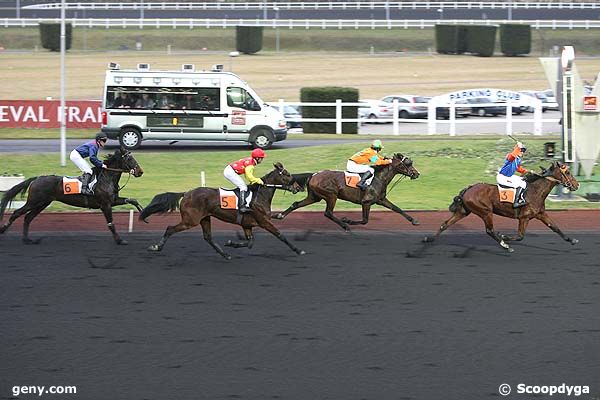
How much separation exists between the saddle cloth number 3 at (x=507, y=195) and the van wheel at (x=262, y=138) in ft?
51.9

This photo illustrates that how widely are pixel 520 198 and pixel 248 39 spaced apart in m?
56.2

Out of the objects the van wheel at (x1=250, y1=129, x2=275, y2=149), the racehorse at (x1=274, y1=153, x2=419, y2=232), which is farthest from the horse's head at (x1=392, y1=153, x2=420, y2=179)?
the van wheel at (x1=250, y1=129, x2=275, y2=149)

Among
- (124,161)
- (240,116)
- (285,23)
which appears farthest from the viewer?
(285,23)

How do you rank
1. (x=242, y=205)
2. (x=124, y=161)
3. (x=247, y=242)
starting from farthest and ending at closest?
(x=124, y=161) → (x=247, y=242) → (x=242, y=205)

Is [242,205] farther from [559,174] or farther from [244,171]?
[559,174]

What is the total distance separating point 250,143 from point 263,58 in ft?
125

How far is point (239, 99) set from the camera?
32.7 m

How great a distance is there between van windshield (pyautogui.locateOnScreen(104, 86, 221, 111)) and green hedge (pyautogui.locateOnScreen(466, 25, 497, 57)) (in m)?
41.8

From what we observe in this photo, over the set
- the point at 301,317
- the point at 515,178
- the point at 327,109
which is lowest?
the point at 301,317

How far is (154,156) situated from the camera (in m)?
29.9

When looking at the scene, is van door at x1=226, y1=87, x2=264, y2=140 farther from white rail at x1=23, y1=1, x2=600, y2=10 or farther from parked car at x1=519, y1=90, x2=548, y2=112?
white rail at x1=23, y1=1, x2=600, y2=10

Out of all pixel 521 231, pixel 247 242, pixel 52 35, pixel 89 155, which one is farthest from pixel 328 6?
pixel 247 242

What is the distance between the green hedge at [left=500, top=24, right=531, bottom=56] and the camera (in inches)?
2758

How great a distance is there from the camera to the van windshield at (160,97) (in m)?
32.2
